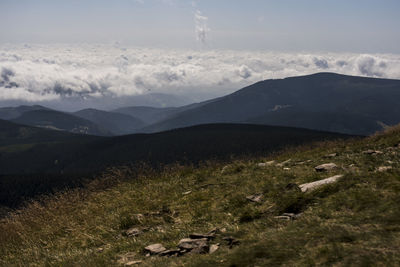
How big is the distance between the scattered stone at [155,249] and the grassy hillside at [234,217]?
203 mm

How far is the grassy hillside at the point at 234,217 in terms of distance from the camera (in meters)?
6.82

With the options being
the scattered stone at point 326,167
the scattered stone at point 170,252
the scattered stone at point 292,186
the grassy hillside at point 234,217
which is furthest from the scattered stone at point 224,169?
the scattered stone at point 170,252

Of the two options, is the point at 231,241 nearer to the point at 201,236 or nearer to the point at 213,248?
the point at 213,248

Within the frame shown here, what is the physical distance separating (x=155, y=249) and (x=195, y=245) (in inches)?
41.6

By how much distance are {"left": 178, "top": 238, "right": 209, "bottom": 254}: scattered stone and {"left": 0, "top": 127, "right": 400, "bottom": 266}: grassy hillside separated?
323mm

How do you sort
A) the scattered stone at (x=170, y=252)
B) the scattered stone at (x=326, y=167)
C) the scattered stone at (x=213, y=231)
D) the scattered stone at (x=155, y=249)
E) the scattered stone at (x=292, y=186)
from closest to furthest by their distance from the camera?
the scattered stone at (x=170, y=252) < the scattered stone at (x=155, y=249) < the scattered stone at (x=213, y=231) < the scattered stone at (x=292, y=186) < the scattered stone at (x=326, y=167)

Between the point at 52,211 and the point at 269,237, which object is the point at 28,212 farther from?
the point at 269,237

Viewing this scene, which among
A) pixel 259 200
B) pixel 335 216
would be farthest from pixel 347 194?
pixel 259 200

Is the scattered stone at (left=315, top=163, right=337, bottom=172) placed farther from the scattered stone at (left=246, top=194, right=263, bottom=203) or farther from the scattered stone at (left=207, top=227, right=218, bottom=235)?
the scattered stone at (left=207, top=227, right=218, bottom=235)

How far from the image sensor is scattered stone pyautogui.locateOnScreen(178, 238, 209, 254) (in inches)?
306

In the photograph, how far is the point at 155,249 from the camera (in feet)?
27.4

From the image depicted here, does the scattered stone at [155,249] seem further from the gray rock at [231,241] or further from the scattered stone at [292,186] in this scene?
the scattered stone at [292,186]

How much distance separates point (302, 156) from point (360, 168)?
5.04m

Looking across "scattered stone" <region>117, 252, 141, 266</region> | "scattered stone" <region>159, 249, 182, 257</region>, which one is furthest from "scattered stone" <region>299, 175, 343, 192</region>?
"scattered stone" <region>117, 252, 141, 266</region>
